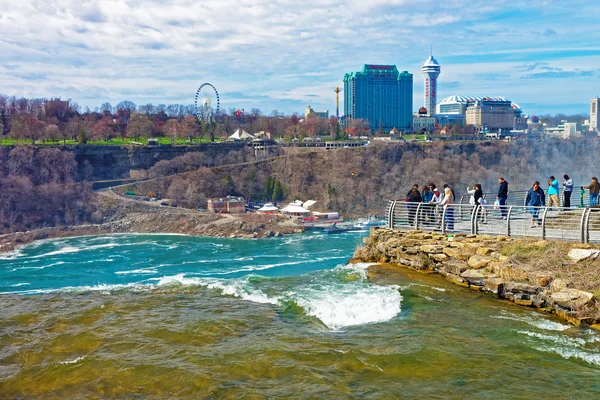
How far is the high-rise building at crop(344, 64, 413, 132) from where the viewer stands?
190 metres

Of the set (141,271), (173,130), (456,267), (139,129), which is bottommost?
(141,271)

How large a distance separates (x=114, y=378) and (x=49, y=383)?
839mm

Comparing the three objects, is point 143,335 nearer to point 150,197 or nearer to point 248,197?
point 150,197

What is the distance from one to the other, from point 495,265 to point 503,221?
3040mm

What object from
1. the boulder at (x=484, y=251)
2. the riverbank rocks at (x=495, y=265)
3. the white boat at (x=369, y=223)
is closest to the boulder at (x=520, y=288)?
the riverbank rocks at (x=495, y=265)

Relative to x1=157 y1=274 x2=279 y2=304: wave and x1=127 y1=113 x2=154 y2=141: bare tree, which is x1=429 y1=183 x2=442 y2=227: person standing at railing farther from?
x1=127 y1=113 x2=154 y2=141: bare tree

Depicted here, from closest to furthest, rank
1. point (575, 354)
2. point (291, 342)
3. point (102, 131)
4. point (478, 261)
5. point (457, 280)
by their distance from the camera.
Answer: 1. point (575, 354)
2. point (291, 342)
3. point (478, 261)
4. point (457, 280)
5. point (102, 131)

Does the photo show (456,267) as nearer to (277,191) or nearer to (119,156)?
(277,191)

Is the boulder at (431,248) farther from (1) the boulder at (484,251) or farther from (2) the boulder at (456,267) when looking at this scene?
(1) the boulder at (484,251)

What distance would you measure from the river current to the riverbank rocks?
334 mm

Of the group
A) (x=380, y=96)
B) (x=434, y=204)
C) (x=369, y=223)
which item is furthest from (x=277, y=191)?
(x=380, y=96)

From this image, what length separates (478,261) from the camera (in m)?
11.7

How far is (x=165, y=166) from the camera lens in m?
87.9

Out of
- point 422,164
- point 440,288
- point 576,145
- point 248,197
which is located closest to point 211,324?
point 440,288
